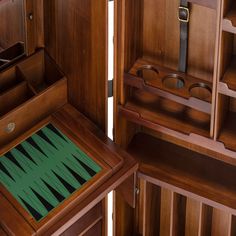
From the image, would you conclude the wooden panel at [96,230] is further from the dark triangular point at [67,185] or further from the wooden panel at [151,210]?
the dark triangular point at [67,185]

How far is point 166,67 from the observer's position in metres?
2.69

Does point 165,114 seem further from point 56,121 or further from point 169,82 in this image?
point 56,121

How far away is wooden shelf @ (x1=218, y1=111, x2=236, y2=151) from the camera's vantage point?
8.20ft

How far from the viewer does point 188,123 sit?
102 inches

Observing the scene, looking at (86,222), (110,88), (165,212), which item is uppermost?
(110,88)

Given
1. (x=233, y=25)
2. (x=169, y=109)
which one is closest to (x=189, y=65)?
(x=169, y=109)

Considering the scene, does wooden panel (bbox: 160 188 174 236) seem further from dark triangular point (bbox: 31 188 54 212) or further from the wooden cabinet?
dark triangular point (bbox: 31 188 54 212)

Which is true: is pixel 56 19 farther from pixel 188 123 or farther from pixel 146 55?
pixel 188 123

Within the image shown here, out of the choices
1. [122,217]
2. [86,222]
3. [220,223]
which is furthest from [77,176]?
[220,223]

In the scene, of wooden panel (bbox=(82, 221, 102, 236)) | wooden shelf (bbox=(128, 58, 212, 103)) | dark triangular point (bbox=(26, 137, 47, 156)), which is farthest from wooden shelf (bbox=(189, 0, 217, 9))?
wooden panel (bbox=(82, 221, 102, 236))

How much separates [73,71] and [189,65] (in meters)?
0.37

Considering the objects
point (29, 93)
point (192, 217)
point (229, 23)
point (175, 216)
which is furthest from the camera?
point (192, 217)

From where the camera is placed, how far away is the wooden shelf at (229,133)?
2.50 m

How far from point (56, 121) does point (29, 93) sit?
124 millimetres
